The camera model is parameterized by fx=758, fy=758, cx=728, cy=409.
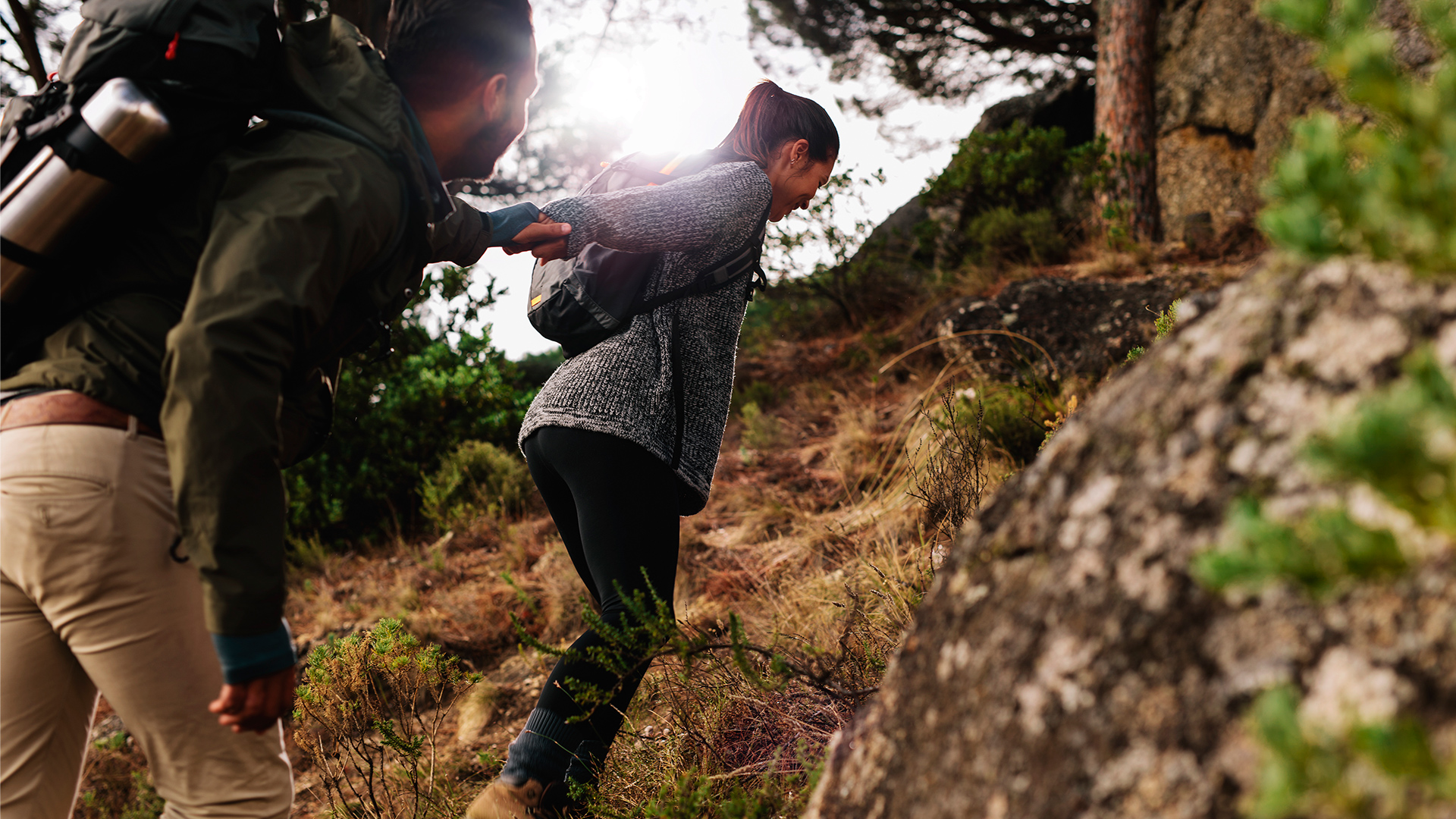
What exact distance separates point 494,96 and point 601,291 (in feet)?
1.81

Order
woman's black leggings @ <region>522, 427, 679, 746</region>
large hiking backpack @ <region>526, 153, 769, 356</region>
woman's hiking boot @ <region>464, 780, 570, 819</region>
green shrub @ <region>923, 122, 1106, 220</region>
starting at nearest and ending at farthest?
woman's hiking boot @ <region>464, 780, 570, 819</region>
woman's black leggings @ <region>522, 427, 679, 746</region>
large hiking backpack @ <region>526, 153, 769, 356</region>
green shrub @ <region>923, 122, 1106, 220</region>

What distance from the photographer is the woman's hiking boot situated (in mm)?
1644

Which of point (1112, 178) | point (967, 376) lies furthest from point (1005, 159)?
point (967, 376)

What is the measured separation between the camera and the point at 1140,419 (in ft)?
2.62

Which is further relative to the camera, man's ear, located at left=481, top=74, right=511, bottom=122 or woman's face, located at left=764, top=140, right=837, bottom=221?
woman's face, located at left=764, top=140, right=837, bottom=221

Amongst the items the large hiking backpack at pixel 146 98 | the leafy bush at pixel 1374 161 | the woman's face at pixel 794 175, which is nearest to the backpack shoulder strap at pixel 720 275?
the woman's face at pixel 794 175

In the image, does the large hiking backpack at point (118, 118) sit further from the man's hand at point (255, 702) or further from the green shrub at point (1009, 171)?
the green shrub at point (1009, 171)

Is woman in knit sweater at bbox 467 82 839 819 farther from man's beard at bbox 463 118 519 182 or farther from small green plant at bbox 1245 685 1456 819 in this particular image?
small green plant at bbox 1245 685 1456 819

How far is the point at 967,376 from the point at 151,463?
4549mm

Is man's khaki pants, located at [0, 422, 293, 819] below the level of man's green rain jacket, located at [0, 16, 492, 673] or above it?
below

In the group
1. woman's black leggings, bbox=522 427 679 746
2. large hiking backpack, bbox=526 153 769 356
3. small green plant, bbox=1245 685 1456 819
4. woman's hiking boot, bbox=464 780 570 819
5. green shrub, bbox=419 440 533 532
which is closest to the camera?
small green plant, bbox=1245 685 1456 819

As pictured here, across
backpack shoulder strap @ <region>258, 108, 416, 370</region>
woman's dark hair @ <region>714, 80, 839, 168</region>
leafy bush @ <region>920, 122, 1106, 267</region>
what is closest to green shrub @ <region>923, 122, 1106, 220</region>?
leafy bush @ <region>920, 122, 1106, 267</region>

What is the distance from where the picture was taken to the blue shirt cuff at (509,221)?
5.54 feet

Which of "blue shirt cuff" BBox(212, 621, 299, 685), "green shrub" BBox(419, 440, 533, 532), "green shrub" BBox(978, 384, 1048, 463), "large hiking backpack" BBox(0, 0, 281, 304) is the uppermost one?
"large hiking backpack" BBox(0, 0, 281, 304)
